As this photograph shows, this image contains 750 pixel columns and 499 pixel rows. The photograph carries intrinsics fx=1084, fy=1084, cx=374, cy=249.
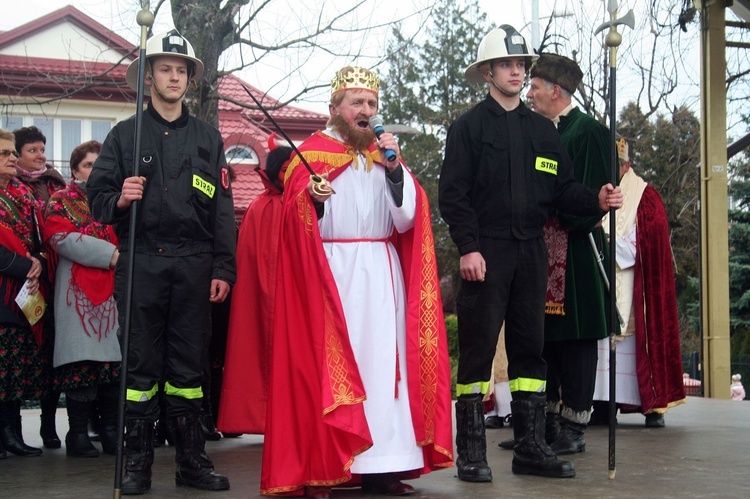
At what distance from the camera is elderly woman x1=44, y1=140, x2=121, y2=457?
696 cm

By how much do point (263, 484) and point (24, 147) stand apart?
3773 millimetres

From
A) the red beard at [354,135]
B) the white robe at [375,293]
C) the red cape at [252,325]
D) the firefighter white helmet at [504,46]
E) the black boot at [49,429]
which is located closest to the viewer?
the white robe at [375,293]

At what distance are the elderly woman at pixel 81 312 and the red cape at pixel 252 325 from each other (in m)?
0.77

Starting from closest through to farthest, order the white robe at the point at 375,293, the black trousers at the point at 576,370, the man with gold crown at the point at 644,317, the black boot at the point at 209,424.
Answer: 1. the white robe at the point at 375,293
2. the black trousers at the point at 576,370
3. the black boot at the point at 209,424
4. the man with gold crown at the point at 644,317

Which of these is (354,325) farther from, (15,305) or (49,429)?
(49,429)

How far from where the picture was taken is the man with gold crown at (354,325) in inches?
205

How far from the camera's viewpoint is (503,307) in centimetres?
579

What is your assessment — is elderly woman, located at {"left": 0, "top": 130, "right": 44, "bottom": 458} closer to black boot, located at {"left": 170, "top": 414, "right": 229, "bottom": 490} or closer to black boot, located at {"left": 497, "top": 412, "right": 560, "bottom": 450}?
black boot, located at {"left": 170, "top": 414, "right": 229, "bottom": 490}

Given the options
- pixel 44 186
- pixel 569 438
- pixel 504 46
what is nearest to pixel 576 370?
pixel 569 438

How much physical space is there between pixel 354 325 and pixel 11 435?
9.71ft

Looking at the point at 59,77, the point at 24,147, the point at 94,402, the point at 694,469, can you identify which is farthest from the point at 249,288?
the point at 59,77

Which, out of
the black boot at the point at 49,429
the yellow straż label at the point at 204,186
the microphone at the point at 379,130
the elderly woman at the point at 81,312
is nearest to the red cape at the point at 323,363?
the microphone at the point at 379,130

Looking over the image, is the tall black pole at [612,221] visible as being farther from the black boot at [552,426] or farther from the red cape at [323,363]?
the black boot at [552,426]

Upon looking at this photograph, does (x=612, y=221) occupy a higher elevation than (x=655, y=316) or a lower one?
higher
